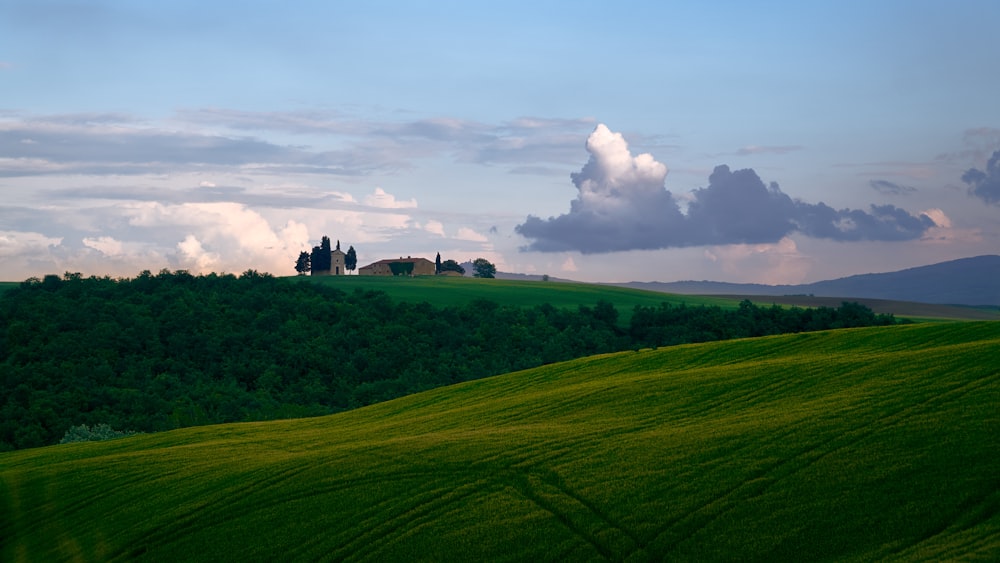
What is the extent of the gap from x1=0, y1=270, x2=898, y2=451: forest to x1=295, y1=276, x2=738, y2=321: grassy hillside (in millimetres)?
7770

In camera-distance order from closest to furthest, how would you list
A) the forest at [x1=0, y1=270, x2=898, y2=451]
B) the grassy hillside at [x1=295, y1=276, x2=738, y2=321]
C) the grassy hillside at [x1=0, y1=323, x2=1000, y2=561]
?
1. the grassy hillside at [x1=0, y1=323, x2=1000, y2=561]
2. the forest at [x1=0, y1=270, x2=898, y2=451]
3. the grassy hillside at [x1=295, y1=276, x2=738, y2=321]

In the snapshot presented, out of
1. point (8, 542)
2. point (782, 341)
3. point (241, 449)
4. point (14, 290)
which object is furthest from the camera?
point (14, 290)

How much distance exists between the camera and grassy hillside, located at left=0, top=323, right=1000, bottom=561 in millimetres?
20844

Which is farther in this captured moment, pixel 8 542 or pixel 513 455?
pixel 8 542

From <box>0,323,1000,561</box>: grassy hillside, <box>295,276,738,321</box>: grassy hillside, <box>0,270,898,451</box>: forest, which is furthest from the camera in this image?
<box>295,276,738,321</box>: grassy hillside

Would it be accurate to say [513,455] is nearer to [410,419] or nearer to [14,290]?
[410,419]

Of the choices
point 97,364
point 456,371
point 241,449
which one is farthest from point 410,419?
point 97,364

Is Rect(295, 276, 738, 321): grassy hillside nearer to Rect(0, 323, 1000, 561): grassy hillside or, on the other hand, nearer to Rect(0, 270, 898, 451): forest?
Rect(0, 270, 898, 451): forest

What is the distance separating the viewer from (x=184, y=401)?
90.8m

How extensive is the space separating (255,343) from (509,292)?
54.0m

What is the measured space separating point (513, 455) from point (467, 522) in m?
5.07

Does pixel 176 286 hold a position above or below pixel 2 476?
above

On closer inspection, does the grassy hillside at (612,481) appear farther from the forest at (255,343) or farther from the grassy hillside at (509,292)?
the grassy hillside at (509,292)

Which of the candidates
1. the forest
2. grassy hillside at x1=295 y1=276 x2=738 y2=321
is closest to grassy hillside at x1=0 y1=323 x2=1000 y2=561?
the forest
